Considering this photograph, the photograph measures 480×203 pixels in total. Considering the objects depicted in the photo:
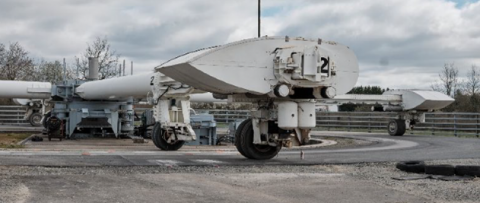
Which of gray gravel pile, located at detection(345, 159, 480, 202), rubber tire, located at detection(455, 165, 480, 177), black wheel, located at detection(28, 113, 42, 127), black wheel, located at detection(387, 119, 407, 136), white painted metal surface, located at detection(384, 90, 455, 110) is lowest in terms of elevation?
gray gravel pile, located at detection(345, 159, 480, 202)

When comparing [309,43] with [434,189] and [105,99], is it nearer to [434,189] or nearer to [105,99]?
[434,189]

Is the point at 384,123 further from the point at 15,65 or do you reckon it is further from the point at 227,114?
the point at 15,65

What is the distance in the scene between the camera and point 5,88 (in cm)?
2248

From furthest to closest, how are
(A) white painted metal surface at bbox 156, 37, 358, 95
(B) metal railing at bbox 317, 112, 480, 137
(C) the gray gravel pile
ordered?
(B) metal railing at bbox 317, 112, 480, 137
(A) white painted metal surface at bbox 156, 37, 358, 95
(C) the gray gravel pile

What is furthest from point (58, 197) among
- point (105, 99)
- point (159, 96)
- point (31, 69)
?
point (31, 69)

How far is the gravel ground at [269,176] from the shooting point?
28.3 feet

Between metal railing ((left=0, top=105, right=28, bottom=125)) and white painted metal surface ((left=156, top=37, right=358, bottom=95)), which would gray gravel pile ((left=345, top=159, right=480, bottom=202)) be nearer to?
white painted metal surface ((left=156, top=37, right=358, bottom=95))

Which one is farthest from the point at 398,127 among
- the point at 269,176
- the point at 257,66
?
the point at 269,176

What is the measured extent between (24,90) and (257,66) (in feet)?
47.0

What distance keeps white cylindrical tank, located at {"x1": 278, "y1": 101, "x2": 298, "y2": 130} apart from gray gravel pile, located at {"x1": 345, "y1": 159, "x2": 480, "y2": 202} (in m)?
1.45

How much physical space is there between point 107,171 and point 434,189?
558 cm

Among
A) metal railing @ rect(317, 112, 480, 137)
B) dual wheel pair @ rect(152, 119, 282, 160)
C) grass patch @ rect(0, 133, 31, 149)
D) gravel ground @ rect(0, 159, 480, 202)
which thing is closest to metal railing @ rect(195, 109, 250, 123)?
metal railing @ rect(317, 112, 480, 137)

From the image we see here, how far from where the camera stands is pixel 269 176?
34.6 feet

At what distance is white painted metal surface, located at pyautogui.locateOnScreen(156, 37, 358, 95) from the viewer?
11.3 metres
